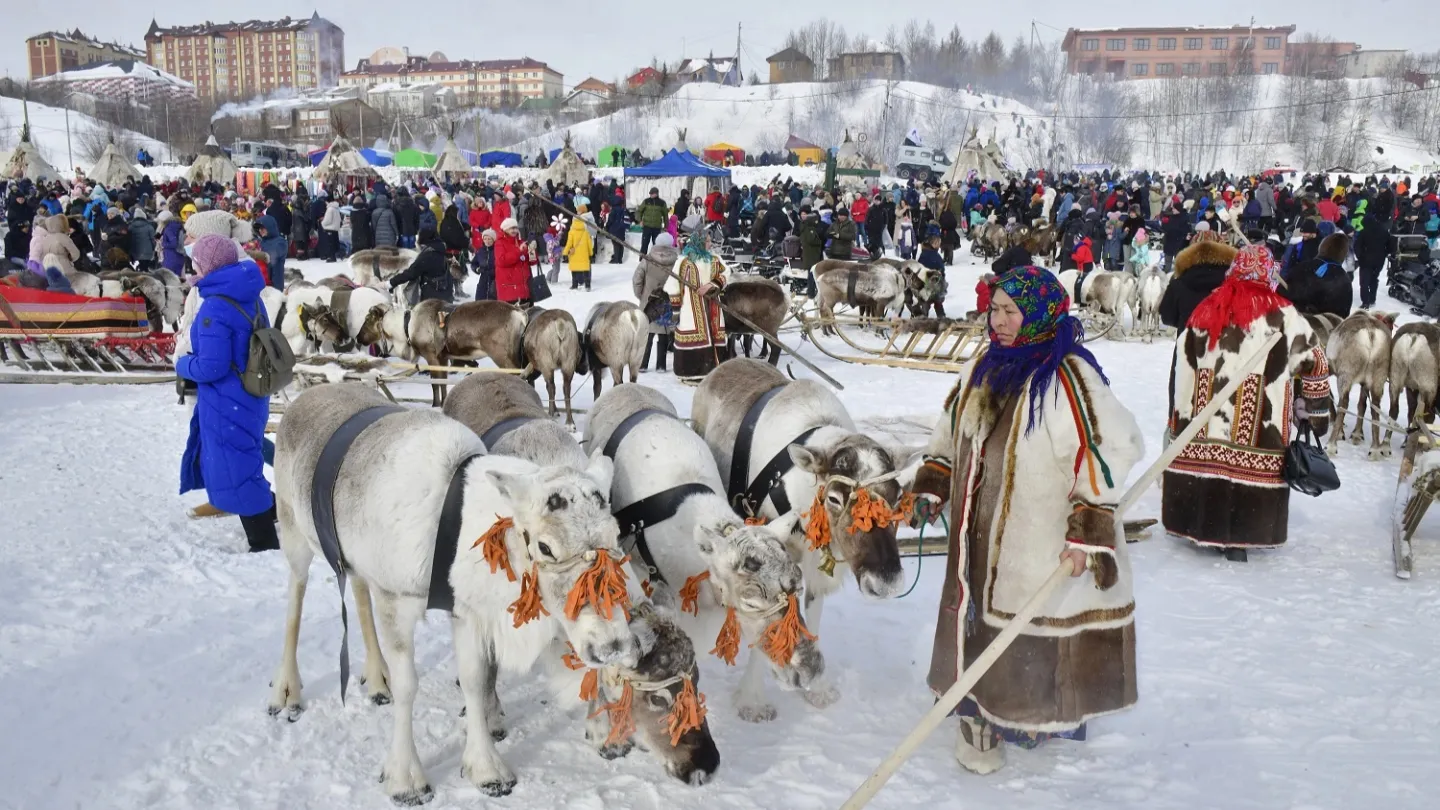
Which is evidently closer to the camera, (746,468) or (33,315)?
(746,468)

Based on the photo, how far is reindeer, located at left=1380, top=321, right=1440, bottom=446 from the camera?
756 centimetres

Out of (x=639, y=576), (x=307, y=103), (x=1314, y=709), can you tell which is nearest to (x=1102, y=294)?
(x=1314, y=709)

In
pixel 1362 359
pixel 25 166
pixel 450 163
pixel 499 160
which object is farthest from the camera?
pixel 499 160

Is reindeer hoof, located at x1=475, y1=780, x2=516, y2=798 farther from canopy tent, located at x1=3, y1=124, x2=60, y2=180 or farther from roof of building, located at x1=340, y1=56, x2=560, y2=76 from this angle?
roof of building, located at x1=340, y1=56, x2=560, y2=76

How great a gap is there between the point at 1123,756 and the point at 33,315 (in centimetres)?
1151

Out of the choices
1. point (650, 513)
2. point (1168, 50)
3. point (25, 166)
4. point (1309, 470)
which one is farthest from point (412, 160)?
point (1168, 50)

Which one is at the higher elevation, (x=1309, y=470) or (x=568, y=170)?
(x=568, y=170)

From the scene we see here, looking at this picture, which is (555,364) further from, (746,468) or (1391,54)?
(1391,54)

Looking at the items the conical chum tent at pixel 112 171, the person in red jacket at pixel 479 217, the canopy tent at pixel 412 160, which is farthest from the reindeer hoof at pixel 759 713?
the canopy tent at pixel 412 160

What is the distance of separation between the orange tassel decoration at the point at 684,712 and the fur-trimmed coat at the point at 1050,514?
3.10 feet

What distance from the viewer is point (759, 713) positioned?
3965 mm

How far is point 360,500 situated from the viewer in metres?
3.46

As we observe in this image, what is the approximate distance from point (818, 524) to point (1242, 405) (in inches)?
124

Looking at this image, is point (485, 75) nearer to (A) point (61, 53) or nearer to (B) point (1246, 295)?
(A) point (61, 53)
